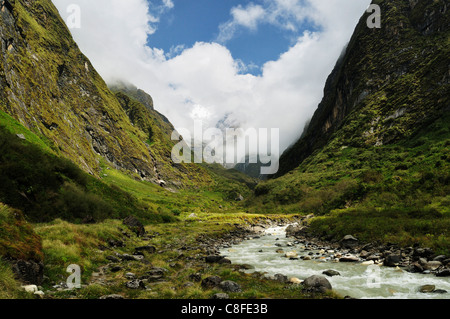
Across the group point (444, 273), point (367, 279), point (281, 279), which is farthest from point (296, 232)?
point (281, 279)

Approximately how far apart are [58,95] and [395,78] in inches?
6625

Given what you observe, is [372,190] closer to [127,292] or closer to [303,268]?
[303,268]

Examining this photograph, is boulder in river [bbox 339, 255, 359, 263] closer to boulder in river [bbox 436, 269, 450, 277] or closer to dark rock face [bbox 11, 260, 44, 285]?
boulder in river [bbox 436, 269, 450, 277]

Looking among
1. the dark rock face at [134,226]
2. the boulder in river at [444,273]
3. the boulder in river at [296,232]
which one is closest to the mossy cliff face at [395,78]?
the boulder in river at [296,232]

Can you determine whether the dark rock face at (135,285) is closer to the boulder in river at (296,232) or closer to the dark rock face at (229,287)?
the dark rock face at (229,287)

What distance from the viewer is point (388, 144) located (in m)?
96.1

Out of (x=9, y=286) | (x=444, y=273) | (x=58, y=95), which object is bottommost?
(x=444, y=273)

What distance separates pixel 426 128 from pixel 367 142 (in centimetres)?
2968

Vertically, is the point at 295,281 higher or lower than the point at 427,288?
lower

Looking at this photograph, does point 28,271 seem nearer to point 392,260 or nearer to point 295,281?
point 295,281

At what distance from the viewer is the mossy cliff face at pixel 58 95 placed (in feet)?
240

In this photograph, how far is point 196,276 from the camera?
15.5 meters

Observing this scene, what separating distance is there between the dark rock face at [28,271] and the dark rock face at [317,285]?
14.1 metres
